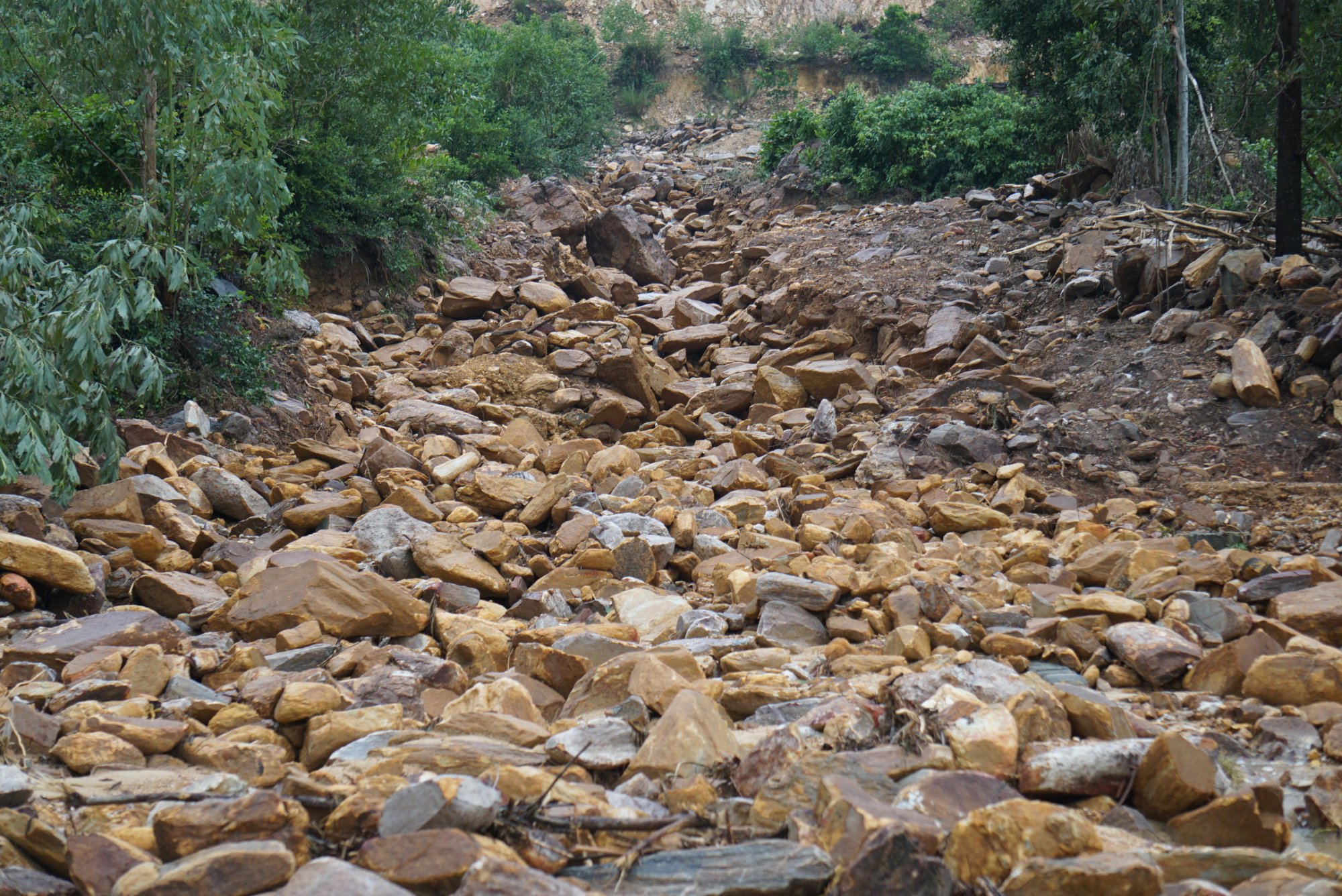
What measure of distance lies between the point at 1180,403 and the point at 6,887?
21.7 feet

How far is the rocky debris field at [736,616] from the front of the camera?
1792 millimetres

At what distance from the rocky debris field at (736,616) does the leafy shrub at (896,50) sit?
21865 mm

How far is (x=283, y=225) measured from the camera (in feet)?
31.8

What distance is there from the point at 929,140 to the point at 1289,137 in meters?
8.15

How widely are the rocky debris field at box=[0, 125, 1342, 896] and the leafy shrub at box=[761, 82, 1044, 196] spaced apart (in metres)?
4.96

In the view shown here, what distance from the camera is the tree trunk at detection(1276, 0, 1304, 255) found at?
269 inches

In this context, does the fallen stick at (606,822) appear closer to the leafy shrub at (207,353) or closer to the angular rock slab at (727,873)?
the angular rock slab at (727,873)

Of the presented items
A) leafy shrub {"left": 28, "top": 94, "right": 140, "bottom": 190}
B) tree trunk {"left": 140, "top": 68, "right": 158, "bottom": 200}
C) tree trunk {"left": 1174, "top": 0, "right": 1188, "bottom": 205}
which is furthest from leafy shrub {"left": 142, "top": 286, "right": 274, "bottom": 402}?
tree trunk {"left": 1174, "top": 0, "right": 1188, "bottom": 205}

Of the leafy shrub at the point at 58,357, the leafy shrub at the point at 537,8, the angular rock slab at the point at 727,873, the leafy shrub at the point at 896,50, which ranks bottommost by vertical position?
the angular rock slab at the point at 727,873

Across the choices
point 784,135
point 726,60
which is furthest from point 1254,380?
point 726,60

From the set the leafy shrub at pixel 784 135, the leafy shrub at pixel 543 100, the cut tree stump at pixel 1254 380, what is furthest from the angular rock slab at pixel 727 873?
the leafy shrub at pixel 784 135

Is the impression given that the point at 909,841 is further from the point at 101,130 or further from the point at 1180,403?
the point at 101,130

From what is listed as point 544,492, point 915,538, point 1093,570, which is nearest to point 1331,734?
point 1093,570

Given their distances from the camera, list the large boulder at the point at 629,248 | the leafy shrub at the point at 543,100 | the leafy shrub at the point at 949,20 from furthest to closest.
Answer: the leafy shrub at the point at 949,20
the leafy shrub at the point at 543,100
the large boulder at the point at 629,248
